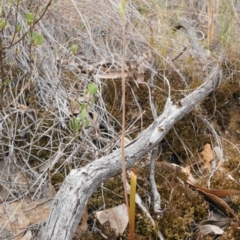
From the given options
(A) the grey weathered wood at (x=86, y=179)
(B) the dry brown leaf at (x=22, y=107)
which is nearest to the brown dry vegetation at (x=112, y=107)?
(B) the dry brown leaf at (x=22, y=107)

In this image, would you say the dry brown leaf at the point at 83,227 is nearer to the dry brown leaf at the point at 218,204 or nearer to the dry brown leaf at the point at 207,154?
the dry brown leaf at the point at 218,204

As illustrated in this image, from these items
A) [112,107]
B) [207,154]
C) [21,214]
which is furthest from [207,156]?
[21,214]

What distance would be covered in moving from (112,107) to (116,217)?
77cm

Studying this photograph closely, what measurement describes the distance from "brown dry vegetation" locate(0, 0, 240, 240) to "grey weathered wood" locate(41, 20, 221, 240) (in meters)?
0.17

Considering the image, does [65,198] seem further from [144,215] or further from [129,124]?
[129,124]

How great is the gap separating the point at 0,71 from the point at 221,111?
1.19 metres

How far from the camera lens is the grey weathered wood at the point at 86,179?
1638 mm

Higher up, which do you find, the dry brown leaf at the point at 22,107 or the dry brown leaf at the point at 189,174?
the dry brown leaf at the point at 22,107

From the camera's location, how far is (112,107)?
256 cm

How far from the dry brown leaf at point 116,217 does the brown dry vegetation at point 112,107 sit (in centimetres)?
3

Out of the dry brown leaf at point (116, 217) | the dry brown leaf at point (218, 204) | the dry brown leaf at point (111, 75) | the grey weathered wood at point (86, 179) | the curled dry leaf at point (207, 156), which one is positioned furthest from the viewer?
the dry brown leaf at point (111, 75)

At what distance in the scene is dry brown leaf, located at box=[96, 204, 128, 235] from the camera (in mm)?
1891

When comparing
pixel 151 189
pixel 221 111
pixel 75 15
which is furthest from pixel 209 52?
pixel 151 189

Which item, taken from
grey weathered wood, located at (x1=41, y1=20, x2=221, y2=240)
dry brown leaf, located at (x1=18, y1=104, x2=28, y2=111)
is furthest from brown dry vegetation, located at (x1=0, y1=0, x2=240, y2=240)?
grey weathered wood, located at (x1=41, y1=20, x2=221, y2=240)
